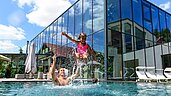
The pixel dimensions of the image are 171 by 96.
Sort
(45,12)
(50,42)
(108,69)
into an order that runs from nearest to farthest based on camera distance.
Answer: (108,69)
(50,42)
(45,12)

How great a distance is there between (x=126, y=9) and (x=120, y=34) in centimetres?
194

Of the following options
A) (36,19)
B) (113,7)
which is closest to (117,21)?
(113,7)

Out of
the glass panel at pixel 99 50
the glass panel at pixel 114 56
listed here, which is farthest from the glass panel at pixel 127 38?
the glass panel at pixel 99 50

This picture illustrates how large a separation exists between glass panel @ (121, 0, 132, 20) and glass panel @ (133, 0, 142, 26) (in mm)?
494

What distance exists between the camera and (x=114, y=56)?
11.1 metres

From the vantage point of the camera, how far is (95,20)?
12.1m

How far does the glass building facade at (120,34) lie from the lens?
36.5 ft

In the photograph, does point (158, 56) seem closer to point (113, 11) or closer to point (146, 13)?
point (146, 13)

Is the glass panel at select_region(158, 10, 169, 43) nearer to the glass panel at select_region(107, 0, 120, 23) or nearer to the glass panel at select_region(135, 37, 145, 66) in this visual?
the glass panel at select_region(135, 37, 145, 66)

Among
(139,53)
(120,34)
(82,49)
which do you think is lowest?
(82,49)

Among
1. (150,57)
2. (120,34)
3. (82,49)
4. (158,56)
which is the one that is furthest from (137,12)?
(82,49)

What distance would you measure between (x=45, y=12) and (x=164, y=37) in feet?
40.9

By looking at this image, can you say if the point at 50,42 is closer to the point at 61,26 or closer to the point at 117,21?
the point at 61,26

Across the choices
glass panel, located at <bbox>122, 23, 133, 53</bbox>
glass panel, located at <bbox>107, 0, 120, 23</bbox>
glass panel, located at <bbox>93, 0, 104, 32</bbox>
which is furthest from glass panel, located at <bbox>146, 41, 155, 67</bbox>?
glass panel, located at <bbox>93, 0, 104, 32</bbox>
